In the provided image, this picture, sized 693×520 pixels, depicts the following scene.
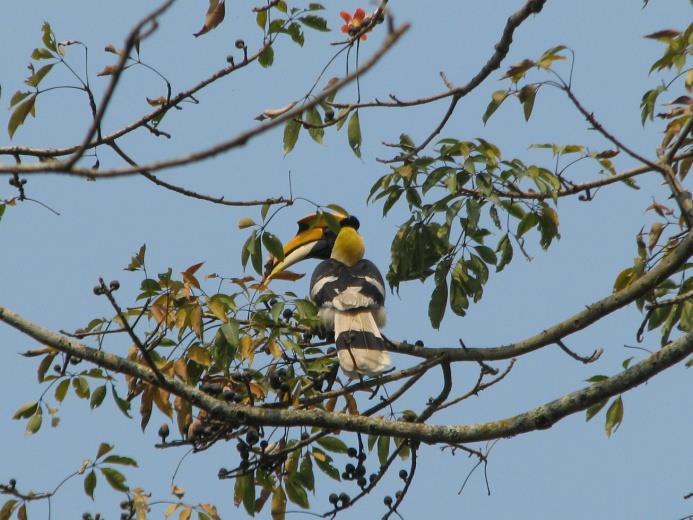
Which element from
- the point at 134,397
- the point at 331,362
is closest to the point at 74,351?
the point at 134,397

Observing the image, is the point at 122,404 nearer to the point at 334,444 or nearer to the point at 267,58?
the point at 334,444

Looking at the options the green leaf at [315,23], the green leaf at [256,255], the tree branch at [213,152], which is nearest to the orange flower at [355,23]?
the green leaf at [315,23]

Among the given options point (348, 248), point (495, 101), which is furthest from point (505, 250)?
point (348, 248)

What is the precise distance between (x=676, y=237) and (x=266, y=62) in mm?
1833

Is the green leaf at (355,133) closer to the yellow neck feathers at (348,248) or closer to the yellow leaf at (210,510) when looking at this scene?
the yellow leaf at (210,510)

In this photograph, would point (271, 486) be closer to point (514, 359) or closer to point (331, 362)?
point (331, 362)

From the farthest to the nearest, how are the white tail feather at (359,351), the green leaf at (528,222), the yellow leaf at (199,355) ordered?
1. the white tail feather at (359,351)
2. the green leaf at (528,222)
3. the yellow leaf at (199,355)

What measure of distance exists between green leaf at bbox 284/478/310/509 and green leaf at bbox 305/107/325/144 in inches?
54.7

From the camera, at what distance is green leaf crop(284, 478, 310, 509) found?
4277 millimetres

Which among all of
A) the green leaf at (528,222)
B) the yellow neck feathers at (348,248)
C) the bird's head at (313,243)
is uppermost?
the bird's head at (313,243)

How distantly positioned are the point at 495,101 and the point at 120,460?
2050 mm

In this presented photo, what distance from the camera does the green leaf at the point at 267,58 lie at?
4164 millimetres

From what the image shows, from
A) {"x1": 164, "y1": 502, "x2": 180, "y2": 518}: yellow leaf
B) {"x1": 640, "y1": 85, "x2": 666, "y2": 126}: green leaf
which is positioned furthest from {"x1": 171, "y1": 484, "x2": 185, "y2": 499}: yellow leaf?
{"x1": 640, "y1": 85, "x2": 666, "y2": 126}: green leaf

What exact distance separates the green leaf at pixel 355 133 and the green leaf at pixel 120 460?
1487 mm
